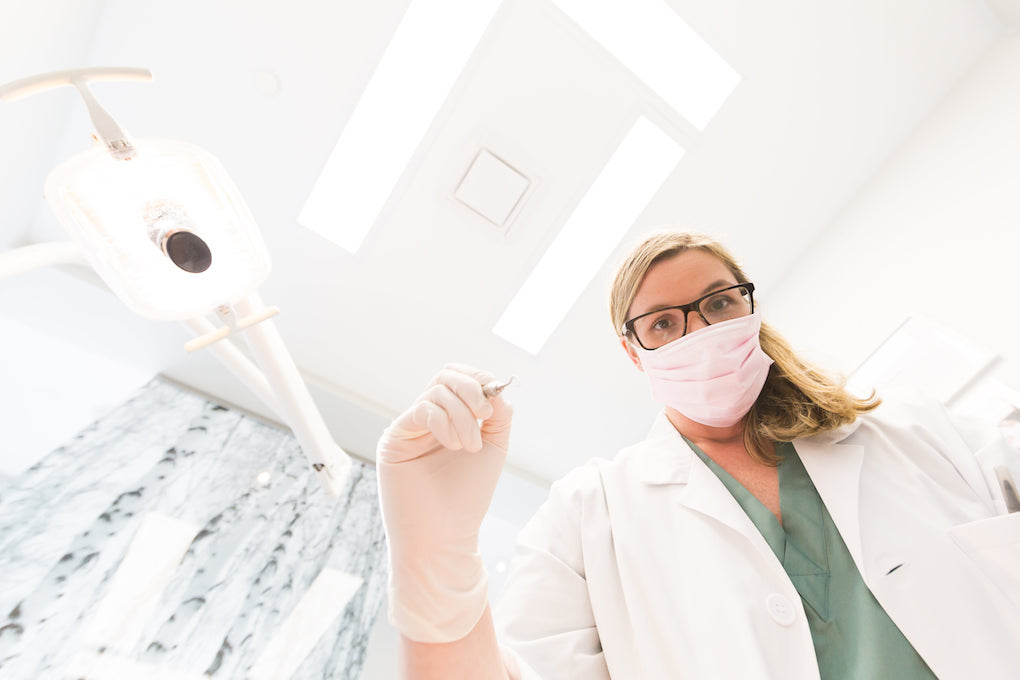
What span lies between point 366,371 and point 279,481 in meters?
0.63

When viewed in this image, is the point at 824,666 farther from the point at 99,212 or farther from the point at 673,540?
the point at 99,212

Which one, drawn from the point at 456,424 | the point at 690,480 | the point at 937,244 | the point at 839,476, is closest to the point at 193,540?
the point at 456,424

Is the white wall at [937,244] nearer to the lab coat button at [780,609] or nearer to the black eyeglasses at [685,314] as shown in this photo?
the black eyeglasses at [685,314]

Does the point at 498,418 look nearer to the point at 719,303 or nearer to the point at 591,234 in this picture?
the point at 719,303

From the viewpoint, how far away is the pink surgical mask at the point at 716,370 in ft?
3.10

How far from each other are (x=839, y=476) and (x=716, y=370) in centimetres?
27

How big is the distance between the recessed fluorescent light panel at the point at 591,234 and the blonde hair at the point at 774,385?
0.83 metres

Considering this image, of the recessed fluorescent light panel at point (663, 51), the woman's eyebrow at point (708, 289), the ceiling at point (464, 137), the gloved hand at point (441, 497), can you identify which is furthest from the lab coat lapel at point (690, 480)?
the recessed fluorescent light panel at point (663, 51)

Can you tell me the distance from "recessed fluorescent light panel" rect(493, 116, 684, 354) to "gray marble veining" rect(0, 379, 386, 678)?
1.16 meters

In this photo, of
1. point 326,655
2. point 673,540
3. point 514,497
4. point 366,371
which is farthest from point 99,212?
point 514,497

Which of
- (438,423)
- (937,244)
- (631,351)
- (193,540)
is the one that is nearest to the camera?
(438,423)

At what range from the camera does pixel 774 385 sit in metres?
1.07

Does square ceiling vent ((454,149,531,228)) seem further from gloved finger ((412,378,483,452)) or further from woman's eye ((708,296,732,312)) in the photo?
gloved finger ((412,378,483,452))

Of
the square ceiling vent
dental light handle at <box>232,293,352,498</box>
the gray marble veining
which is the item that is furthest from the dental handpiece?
the gray marble veining
